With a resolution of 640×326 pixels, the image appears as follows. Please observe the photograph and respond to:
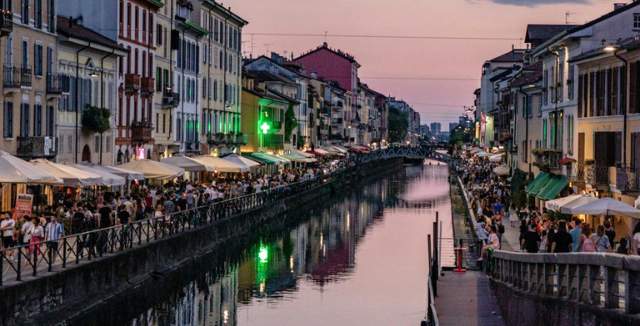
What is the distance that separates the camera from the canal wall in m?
29.3

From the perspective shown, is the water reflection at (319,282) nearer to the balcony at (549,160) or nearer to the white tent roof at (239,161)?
the white tent roof at (239,161)

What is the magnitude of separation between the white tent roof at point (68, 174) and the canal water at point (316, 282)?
4.47 m

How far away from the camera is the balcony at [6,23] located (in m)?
44.4

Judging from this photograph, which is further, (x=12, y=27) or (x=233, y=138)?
(x=233, y=138)

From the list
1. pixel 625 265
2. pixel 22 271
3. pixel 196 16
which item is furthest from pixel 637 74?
pixel 196 16

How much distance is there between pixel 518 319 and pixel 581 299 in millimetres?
7852

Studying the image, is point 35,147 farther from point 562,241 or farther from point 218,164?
point 562,241

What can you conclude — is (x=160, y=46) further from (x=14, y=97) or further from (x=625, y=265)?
(x=625, y=265)

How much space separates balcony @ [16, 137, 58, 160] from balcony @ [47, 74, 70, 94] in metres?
2.12

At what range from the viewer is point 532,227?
45.4 m

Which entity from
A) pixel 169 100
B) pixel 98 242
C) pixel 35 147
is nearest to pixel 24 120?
pixel 35 147

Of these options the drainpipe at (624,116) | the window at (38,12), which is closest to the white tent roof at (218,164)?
the window at (38,12)

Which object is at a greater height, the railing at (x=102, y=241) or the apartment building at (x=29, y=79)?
the apartment building at (x=29, y=79)

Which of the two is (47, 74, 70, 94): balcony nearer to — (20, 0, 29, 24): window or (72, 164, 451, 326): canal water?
(20, 0, 29, 24): window
